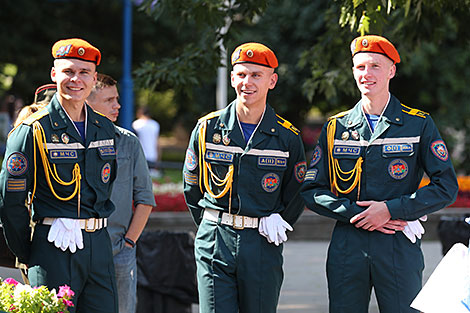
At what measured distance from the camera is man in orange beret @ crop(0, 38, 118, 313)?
15.6 ft

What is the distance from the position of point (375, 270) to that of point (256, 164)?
38.9 inches

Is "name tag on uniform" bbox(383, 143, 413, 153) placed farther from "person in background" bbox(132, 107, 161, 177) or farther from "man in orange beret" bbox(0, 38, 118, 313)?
"person in background" bbox(132, 107, 161, 177)

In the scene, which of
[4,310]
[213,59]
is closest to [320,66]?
[213,59]

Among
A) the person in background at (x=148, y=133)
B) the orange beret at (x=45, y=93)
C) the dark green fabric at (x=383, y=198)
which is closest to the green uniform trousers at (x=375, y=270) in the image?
the dark green fabric at (x=383, y=198)

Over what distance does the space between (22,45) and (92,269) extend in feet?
63.0

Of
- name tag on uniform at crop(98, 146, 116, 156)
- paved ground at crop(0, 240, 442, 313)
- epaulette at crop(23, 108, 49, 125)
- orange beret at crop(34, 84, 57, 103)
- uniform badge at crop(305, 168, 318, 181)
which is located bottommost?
paved ground at crop(0, 240, 442, 313)

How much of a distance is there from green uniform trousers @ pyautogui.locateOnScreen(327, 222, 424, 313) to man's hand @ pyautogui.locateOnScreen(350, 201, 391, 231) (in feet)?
A: 0.31

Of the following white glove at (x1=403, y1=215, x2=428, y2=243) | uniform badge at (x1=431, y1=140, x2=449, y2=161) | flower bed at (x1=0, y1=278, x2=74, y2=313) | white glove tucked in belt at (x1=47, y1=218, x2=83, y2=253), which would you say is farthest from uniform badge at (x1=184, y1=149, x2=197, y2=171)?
flower bed at (x1=0, y1=278, x2=74, y2=313)

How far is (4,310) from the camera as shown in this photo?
383 cm

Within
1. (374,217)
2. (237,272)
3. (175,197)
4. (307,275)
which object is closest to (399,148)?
(374,217)

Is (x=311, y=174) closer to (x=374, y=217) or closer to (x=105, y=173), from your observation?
(x=374, y=217)

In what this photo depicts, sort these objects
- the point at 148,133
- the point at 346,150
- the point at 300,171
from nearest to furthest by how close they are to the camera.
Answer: the point at 346,150
the point at 300,171
the point at 148,133

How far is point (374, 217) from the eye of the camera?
16.4 ft

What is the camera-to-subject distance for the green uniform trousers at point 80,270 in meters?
4.78
